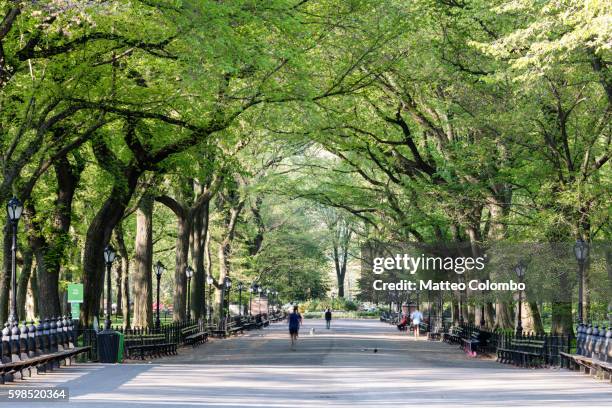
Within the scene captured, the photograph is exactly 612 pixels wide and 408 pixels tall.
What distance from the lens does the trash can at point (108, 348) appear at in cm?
2969

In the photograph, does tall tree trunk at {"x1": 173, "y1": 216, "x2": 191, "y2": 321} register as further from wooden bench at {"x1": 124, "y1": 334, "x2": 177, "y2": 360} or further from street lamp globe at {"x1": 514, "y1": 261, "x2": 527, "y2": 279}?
street lamp globe at {"x1": 514, "y1": 261, "x2": 527, "y2": 279}

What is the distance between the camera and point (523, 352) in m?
32.2

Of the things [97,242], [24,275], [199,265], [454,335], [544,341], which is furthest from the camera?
[199,265]

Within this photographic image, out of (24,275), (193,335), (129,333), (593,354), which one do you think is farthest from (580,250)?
(24,275)

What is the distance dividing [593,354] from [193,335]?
22398 mm

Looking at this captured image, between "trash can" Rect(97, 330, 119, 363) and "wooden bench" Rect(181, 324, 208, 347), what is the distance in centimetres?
1370

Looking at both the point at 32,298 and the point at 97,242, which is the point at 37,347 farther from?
the point at 32,298

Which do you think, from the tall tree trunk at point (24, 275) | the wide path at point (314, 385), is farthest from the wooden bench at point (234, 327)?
the wide path at point (314, 385)

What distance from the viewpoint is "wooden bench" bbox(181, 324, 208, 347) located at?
43.9 m

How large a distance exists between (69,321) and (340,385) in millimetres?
11095

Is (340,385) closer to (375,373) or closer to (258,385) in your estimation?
(258,385)

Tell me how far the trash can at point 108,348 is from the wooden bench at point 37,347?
0.43 metres

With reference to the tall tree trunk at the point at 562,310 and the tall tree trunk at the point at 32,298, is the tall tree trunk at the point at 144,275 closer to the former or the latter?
the tall tree trunk at the point at 562,310

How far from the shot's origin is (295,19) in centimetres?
2620
